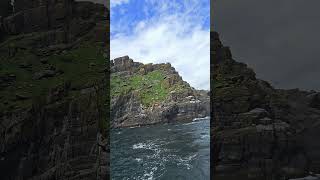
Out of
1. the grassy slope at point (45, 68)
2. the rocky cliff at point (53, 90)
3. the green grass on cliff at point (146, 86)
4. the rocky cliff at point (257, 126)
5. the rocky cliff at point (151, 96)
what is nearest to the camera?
the rocky cliff at point (257, 126)

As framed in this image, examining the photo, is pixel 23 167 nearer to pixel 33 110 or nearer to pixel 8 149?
pixel 8 149

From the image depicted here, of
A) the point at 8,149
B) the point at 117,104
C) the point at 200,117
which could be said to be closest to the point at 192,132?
the point at 200,117

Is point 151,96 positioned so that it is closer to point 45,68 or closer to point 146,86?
point 146,86

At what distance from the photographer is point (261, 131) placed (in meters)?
9.27

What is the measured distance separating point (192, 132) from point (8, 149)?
7.83m

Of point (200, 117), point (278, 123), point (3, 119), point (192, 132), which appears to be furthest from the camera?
point (200, 117)

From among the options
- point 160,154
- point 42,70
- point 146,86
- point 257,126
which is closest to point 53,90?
point 42,70

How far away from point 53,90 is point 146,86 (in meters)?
8.96

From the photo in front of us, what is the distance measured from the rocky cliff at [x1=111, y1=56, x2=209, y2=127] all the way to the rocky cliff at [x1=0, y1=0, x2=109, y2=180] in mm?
7321

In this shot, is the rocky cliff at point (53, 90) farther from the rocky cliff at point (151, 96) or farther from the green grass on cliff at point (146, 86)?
the green grass on cliff at point (146, 86)

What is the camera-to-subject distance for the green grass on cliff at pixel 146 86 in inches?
730

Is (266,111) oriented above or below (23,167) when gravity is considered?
above

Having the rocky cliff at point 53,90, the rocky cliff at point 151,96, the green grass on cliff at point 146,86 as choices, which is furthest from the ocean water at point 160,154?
the rocky cliff at point 53,90

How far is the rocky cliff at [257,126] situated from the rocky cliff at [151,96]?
25.7 ft
